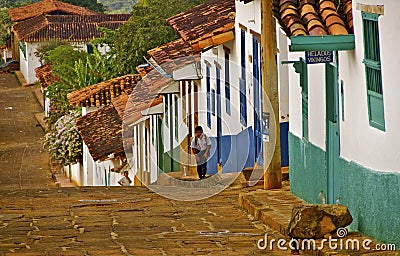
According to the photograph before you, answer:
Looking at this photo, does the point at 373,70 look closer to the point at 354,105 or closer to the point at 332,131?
the point at 354,105

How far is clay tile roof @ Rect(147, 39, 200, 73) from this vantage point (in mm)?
23781

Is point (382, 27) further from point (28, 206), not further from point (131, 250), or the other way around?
point (28, 206)

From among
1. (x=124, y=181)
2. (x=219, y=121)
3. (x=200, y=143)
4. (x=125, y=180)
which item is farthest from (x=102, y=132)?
(x=200, y=143)

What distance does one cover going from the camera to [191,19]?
2383 centimetres

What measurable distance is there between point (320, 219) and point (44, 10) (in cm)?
6608

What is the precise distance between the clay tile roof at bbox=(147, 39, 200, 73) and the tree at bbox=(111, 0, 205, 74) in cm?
897

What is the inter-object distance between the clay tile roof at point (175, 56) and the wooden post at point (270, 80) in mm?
8156

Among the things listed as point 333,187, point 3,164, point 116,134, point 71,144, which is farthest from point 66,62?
point 333,187

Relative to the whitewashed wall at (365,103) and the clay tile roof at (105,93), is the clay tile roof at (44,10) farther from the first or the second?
the whitewashed wall at (365,103)

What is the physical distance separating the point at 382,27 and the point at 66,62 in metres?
38.3

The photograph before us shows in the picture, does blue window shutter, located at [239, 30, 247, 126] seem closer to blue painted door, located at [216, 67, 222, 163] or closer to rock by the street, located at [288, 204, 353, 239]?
blue painted door, located at [216, 67, 222, 163]

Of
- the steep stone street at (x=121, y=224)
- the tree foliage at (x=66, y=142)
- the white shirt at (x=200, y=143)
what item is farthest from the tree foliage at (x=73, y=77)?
the steep stone street at (x=121, y=224)

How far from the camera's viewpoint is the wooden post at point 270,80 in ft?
48.2

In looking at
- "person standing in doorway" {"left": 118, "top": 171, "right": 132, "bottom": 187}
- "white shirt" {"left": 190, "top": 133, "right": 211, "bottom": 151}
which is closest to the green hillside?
"person standing in doorway" {"left": 118, "top": 171, "right": 132, "bottom": 187}
